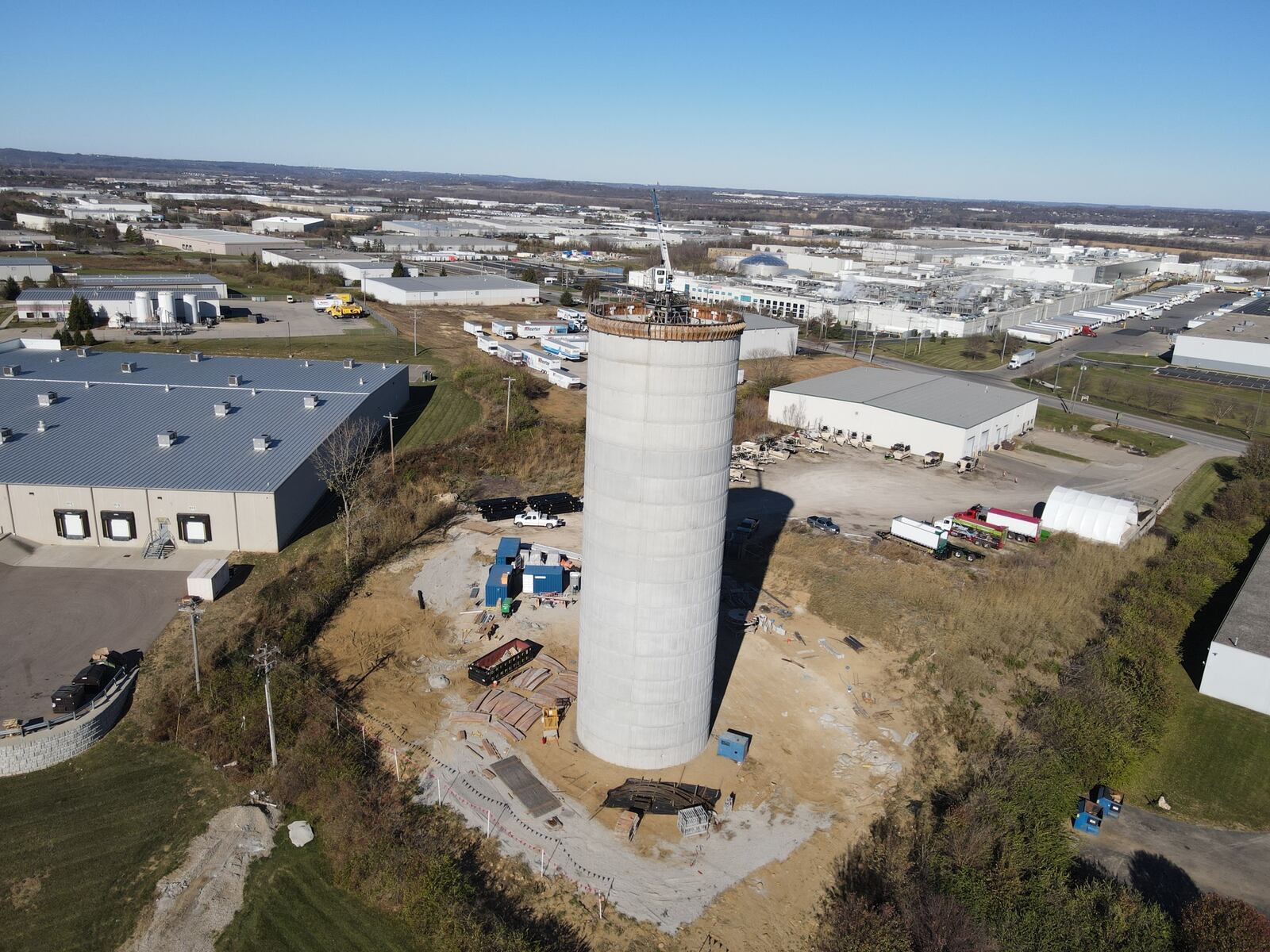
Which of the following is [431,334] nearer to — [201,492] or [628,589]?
[201,492]

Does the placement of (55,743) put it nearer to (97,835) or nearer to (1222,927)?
(97,835)

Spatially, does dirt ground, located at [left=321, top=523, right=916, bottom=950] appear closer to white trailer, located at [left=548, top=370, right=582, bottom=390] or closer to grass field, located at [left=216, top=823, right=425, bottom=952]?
grass field, located at [left=216, top=823, right=425, bottom=952]

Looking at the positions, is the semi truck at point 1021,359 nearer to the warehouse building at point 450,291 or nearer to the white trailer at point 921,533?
the white trailer at point 921,533

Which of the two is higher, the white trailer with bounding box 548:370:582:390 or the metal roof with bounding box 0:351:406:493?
the metal roof with bounding box 0:351:406:493

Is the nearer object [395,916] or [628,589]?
[395,916]

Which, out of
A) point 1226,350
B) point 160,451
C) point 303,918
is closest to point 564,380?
point 160,451

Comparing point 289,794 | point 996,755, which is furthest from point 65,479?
point 996,755

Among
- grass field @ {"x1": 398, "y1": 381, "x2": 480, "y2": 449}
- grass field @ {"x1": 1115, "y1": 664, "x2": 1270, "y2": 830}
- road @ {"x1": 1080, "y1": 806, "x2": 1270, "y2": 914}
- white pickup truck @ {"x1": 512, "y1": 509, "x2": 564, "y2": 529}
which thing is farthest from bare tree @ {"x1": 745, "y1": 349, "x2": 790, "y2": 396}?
road @ {"x1": 1080, "y1": 806, "x2": 1270, "y2": 914}
